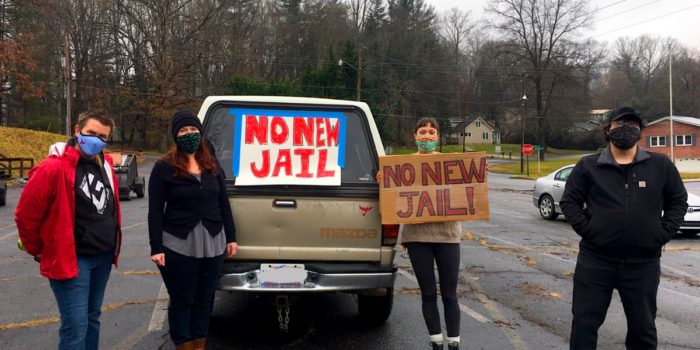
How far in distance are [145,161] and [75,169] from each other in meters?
41.5

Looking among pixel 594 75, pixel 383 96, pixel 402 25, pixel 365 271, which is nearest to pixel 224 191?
pixel 365 271

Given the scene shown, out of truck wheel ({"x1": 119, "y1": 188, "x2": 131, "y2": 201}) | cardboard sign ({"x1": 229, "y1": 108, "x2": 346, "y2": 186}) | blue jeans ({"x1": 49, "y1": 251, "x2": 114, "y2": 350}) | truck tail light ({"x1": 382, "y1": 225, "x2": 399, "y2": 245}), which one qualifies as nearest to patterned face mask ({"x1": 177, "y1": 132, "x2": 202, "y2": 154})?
cardboard sign ({"x1": 229, "y1": 108, "x2": 346, "y2": 186})

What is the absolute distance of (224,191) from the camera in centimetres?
374

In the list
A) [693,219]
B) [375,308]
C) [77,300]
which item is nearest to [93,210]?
[77,300]

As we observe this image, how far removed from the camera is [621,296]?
342 centimetres

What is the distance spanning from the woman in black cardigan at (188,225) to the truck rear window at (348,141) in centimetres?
68

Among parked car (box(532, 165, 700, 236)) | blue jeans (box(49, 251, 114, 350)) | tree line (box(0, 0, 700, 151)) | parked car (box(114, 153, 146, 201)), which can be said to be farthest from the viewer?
tree line (box(0, 0, 700, 151))

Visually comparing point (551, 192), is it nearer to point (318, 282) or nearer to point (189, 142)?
point (318, 282)

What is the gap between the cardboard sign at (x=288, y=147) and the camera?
4184 mm

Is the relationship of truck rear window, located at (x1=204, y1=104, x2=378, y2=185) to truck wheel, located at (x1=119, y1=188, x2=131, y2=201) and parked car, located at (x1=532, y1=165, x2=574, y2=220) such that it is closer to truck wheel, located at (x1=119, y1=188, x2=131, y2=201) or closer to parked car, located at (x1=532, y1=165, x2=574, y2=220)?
parked car, located at (x1=532, y1=165, x2=574, y2=220)

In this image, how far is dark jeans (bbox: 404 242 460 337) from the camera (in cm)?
388

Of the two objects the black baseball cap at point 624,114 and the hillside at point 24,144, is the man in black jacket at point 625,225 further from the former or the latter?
the hillside at point 24,144

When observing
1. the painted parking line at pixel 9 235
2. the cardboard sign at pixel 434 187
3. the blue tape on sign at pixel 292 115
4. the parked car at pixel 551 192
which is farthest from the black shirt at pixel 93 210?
the parked car at pixel 551 192

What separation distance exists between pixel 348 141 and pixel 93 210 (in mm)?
2089
